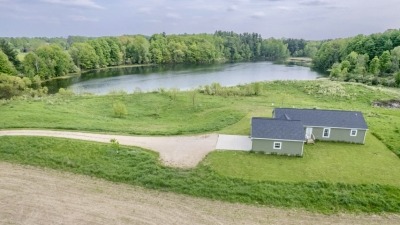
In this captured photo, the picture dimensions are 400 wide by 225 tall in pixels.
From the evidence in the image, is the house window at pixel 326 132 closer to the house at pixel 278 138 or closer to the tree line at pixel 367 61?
the house at pixel 278 138

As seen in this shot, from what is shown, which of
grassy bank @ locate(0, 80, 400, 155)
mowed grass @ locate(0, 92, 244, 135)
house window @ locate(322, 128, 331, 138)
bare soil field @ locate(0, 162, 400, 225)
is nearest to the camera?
bare soil field @ locate(0, 162, 400, 225)

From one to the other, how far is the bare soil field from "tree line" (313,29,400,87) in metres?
55.4

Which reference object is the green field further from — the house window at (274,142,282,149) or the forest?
the forest

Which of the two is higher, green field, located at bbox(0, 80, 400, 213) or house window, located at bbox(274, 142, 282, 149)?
house window, located at bbox(274, 142, 282, 149)

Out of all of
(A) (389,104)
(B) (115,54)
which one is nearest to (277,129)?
(A) (389,104)

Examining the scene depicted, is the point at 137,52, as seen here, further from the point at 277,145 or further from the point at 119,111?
the point at 277,145

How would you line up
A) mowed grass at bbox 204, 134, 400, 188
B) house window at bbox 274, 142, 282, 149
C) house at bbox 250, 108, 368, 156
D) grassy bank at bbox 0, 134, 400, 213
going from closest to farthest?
grassy bank at bbox 0, 134, 400, 213 < mowed grass at bbox 204, 134, 400, 188 < house at bbox 250, 108, 368, 156 < house window at bbox 274, 142, 282, 149

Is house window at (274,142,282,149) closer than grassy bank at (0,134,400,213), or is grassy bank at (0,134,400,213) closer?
grassy bank at (0,134,400,213)

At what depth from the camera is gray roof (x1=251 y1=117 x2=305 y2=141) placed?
24594 mm

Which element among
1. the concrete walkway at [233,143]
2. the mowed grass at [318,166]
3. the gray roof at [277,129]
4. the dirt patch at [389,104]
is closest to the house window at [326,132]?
the mowed grass at [318,166]

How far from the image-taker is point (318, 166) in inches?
913

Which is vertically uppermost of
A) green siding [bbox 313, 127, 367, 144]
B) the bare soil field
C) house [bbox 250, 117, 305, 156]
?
house [bbox 250, 117, 305, 156]

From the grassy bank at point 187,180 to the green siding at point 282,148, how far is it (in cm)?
411

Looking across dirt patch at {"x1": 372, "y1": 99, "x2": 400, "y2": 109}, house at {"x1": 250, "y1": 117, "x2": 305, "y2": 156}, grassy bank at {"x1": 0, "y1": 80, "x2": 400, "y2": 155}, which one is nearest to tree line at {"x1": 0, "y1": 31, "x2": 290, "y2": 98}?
grassy bank at {"x1": 0, "y1": 80, "x2": 400, "y2": 155}
